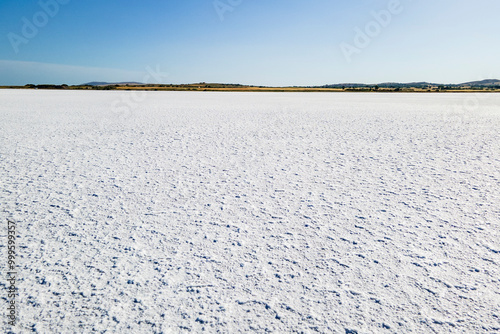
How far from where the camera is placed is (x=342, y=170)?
4.54m

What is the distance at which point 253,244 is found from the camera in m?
2.43

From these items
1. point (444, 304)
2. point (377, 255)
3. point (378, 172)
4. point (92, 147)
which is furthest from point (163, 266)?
point (92, 147)

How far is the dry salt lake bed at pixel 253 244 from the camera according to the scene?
168 centimetres

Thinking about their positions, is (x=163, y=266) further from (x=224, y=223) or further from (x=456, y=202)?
(x=456, y=202)

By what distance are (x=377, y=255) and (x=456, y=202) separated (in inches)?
65.2

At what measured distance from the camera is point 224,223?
2.81 meters

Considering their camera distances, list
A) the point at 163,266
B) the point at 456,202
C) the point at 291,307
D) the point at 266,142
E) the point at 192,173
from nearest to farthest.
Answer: the point at 291,307, the point at 163,266, the point at 456,202, the point at 192,173, the point at 266,142

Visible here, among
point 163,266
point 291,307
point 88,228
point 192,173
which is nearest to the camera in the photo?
point 291,307

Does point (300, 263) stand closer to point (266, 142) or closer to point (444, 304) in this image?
point (444, 304)

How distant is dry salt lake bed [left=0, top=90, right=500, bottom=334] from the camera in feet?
5.53

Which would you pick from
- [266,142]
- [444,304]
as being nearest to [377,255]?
[444,304]

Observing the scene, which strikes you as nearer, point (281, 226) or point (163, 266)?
point (163, 266)

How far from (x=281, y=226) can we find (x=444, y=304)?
4.34 feet

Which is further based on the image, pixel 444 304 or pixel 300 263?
pixel 300 263
